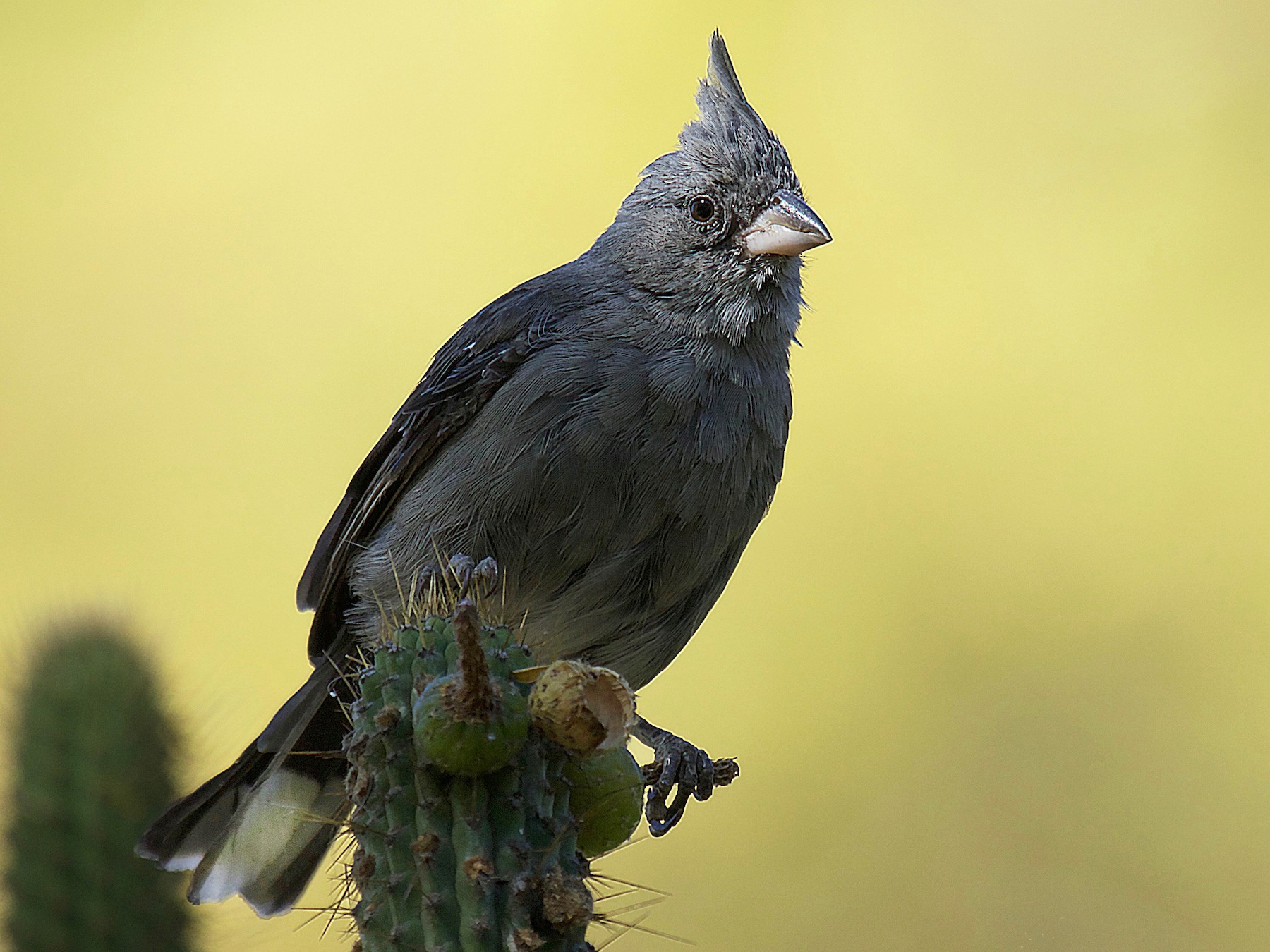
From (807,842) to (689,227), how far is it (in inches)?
128

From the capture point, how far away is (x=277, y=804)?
3.67 meters

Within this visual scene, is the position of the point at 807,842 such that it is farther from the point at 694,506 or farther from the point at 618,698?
the point at 618,698

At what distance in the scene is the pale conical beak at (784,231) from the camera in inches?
147

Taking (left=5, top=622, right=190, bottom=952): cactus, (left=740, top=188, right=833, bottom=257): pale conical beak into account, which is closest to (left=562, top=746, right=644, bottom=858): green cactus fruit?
(left=5, top=622, right=190, bottom=952): cactus

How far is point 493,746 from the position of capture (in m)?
1.76

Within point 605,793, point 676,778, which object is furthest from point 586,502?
point 605,793

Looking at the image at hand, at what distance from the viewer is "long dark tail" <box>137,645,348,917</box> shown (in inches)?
139

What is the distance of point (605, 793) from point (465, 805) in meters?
0.26

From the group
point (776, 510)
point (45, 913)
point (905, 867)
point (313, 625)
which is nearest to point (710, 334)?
point (313, 625)

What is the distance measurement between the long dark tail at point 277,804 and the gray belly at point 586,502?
1.10 feet

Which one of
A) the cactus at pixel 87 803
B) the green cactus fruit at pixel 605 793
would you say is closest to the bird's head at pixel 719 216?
the cactus at pixel 87 803

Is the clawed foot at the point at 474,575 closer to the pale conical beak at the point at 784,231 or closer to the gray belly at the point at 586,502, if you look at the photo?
the gray belly at the point at 586,502

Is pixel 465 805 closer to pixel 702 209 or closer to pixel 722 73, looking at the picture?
pixel 702 209

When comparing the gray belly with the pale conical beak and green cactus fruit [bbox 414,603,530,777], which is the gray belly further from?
green cactus fruit [bbox 414,603,530,777]
